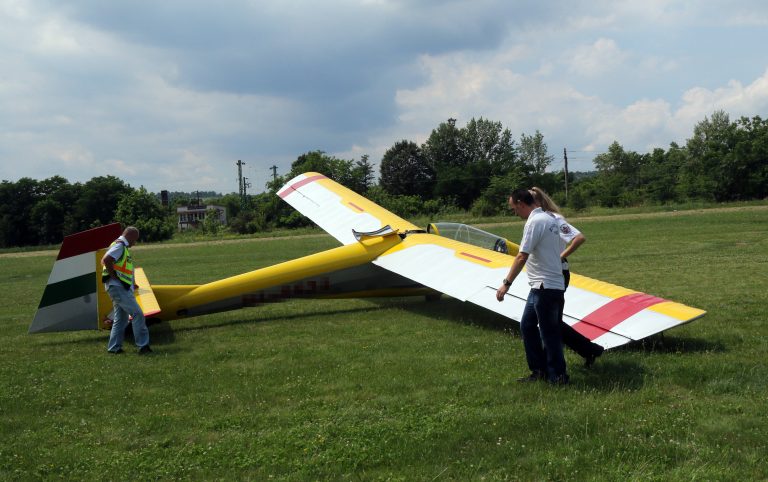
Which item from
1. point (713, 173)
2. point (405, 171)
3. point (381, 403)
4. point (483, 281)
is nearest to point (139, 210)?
point (405, 171)

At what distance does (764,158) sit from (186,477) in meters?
52.7

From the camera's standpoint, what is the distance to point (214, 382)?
20.8 ft

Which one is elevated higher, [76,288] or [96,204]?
[96,204]

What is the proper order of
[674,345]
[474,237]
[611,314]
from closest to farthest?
[611,314], [674,345], [474,237]

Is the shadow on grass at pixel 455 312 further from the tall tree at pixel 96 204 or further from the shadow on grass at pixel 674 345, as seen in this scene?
the tall tree at pixel 96 204

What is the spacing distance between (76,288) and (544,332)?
6.27 meters

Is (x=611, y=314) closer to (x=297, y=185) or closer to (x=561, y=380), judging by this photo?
(x=561, y=380)

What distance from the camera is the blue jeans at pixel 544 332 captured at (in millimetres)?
5465

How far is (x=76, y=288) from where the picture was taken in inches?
315

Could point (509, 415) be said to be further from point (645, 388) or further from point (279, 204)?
point (279, 204)

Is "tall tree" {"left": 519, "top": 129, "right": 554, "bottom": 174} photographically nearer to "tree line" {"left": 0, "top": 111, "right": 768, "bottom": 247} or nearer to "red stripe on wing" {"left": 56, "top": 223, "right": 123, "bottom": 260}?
"tree line" {"left": 0, "top": 111, "right": 768, "bottom": 247}

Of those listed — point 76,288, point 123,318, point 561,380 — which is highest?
point 76,288

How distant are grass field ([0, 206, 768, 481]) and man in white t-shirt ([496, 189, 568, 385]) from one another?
0.34m

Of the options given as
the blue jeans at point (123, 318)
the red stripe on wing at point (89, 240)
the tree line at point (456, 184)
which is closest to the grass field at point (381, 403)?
the blue jeans at point (123, 318)
